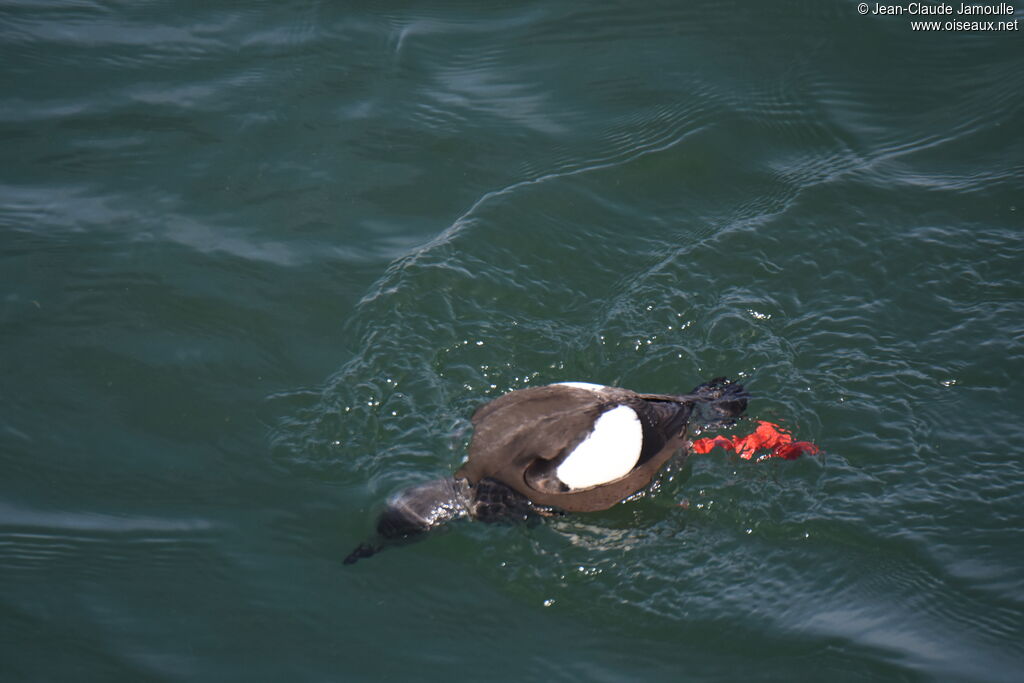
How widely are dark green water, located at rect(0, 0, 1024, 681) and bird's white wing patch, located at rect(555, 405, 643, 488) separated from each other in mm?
450

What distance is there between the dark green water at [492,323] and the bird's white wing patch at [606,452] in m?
0.45

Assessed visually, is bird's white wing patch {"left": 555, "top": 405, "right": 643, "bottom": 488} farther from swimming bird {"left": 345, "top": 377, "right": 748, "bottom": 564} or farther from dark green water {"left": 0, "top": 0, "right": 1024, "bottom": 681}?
dark green water {"left": 0, "top": 0, "right": 1024, "bottom": 681}

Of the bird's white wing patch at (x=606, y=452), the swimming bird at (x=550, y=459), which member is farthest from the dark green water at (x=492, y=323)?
the bird's white wing patch at (x=606, y=452)

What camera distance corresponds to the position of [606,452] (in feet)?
19.2

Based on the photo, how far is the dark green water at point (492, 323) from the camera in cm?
560

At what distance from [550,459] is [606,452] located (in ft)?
1.13

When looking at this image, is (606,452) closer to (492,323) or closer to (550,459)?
(550,459)

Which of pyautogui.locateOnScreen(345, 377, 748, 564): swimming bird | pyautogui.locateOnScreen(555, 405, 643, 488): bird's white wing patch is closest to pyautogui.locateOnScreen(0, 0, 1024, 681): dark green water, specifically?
pyautogui.locateOnScreen(345, 377, 748, 564): swimming bird

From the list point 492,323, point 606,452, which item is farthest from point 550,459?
point 492,323

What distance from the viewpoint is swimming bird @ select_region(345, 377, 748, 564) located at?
5.84 meters

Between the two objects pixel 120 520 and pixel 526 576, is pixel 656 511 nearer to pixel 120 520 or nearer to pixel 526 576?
pixel 526 576

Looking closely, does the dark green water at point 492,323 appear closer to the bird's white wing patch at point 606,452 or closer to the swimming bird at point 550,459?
the swimming bird at point 550,459

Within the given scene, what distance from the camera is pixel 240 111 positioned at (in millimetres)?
9172

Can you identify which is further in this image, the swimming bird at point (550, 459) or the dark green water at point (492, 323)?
the swimming bird at point (550, 459)
